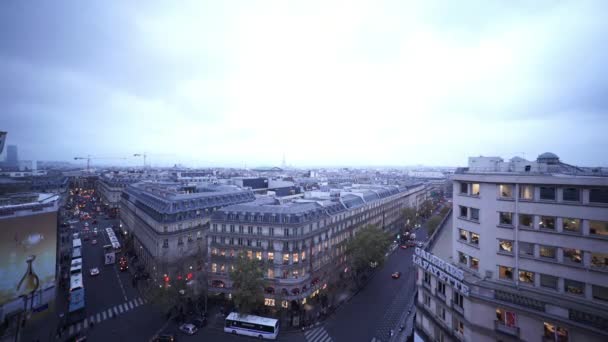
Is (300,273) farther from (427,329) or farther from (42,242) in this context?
(42,242)

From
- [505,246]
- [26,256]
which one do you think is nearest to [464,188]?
[505,246]

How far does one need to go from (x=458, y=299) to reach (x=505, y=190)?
13279 millimetres

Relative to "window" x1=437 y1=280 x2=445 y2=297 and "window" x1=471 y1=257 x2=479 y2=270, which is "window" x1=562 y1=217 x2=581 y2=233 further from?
"window" x1=437 y1=280 x2=445 y2=297

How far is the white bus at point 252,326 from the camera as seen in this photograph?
4556cm

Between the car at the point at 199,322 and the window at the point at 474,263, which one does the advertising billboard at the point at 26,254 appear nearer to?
the car at the point at 199,322

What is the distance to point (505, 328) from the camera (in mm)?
27016

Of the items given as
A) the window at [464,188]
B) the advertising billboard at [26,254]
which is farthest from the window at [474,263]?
the advertising billboard at [26,254]

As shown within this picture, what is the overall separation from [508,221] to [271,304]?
44410 mm

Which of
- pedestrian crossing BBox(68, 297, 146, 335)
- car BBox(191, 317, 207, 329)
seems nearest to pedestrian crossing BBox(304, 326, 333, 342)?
car BBox(191, 317, 207, 329)

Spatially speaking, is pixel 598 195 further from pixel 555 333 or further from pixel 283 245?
pixel 283 245

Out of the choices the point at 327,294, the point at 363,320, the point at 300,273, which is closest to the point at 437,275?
the point at 363,320

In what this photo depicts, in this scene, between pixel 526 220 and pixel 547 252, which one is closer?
pixel 547 252

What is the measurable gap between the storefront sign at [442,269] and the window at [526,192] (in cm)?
1017

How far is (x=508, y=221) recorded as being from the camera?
97.3 ft
